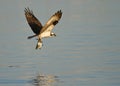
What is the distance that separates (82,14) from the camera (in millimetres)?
25281

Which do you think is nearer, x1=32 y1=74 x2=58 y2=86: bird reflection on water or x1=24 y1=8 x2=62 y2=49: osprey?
x1=32 y1=74 x2=58 y2=86: bird reflection on water

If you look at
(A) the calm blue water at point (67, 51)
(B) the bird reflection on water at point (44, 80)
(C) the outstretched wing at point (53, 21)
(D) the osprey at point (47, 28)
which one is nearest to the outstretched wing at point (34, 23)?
(D) the osprey at point (47, 28)

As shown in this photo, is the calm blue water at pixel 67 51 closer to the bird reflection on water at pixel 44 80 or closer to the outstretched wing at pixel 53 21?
the bird reflection on water at pixel 44 80

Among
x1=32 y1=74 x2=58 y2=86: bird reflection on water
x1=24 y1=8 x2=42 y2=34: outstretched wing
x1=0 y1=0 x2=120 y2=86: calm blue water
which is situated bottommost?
x1=32 y1=74 x2=58 y2=86: bird reflection on water

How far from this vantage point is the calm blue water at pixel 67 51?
13.5 m

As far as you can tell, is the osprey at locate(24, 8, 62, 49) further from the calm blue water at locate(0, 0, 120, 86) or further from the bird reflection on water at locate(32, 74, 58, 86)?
the bird reflection on water at locate(32, 74, 58, 86)

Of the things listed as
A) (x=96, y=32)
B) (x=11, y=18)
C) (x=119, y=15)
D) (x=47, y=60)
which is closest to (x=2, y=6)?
(x=11, y=18)

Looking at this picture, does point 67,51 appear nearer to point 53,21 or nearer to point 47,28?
point 47,28

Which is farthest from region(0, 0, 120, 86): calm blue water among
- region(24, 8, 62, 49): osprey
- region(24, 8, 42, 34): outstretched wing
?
region(24, 8, 42, 34): outstretched wing

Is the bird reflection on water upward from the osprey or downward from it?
downward

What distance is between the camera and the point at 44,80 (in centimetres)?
1333

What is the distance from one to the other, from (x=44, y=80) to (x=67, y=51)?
3.67 meters

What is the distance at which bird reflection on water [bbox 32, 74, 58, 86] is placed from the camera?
12938mm

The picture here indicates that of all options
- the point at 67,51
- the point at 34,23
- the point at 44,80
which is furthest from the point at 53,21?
the point at 67,51
